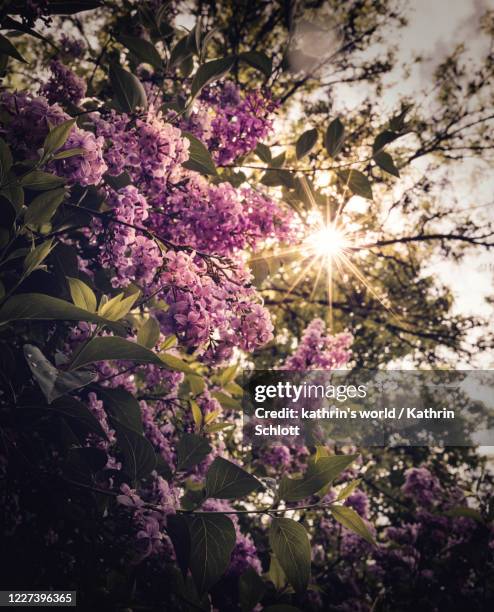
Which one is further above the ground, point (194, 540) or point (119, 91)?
point (119, 91)

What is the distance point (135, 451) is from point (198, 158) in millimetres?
1473

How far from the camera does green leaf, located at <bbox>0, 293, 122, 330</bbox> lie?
117 centimetres

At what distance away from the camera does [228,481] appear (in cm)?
153

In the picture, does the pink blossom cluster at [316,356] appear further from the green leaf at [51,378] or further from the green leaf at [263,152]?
the green leaf at [51,378]

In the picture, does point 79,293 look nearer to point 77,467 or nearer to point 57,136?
point 57,136

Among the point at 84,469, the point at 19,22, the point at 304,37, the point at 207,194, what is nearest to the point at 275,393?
the point at 207,194

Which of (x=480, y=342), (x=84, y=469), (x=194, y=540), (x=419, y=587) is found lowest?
(x=419, y=587)

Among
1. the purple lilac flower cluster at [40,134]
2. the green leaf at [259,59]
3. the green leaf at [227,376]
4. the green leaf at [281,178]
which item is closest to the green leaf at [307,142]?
the green leaf at [281,178]

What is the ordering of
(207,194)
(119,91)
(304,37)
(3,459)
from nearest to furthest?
1. (3,459)
2. (119,91)
3. (207,194)
4. (304,37)

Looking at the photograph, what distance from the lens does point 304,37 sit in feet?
12.9

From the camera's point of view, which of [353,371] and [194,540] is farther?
[353,371]

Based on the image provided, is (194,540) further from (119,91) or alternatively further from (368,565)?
(368,565)

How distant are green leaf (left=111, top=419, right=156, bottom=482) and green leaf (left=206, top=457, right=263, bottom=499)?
0.94 feet

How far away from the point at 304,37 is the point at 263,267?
2.21 meters
